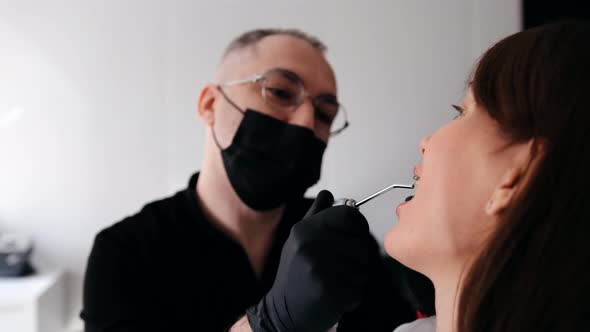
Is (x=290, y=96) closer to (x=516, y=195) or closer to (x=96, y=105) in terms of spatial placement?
Result: (x=516, y=195)

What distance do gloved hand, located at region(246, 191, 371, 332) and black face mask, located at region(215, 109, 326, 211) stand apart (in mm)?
261

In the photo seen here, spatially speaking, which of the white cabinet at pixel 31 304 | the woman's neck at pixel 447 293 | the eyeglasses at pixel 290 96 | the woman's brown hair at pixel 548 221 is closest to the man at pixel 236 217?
the eyeglasses at pixel 290 96

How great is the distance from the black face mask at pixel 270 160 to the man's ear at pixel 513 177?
319 millimetres

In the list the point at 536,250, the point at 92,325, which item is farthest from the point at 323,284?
the point at 92,325

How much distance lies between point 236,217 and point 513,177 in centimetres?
61

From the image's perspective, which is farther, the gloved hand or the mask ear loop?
the mask ear loop

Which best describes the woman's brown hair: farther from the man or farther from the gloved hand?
the man

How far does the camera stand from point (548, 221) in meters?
0.36

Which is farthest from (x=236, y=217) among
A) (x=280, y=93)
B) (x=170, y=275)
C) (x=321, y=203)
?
(x=321, y=203)

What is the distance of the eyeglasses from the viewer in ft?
2.23

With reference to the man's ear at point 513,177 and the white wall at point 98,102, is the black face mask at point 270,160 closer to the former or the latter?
the man's ear at point 513,177

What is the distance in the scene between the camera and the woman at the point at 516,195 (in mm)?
362

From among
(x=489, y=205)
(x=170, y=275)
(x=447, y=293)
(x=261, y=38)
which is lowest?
(x=170, y=275)

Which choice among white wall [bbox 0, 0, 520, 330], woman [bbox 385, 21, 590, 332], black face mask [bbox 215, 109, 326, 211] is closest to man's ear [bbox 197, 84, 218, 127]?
black face mask [bbox 215, 109, 326, 211]
